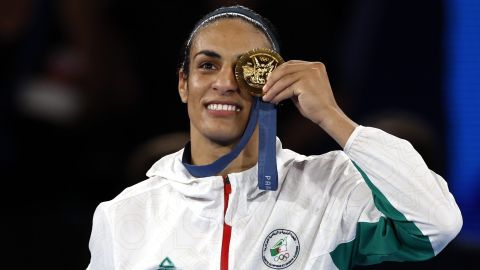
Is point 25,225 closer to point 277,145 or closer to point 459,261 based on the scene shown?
point 277,145

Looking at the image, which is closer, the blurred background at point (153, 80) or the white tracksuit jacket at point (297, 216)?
the white tracksuit jacket at point (297, 216)

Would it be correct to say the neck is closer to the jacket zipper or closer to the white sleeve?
the jacket zipper

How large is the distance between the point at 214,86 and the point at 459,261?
1.52 metres

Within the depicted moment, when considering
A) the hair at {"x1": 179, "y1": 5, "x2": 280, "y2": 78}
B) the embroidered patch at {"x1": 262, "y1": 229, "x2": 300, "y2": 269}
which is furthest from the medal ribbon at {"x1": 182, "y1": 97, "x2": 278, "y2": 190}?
the hair at {"x1": 179, "y1": 5, "x2": 280, "y2": 78}

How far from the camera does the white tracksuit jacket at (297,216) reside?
326cm

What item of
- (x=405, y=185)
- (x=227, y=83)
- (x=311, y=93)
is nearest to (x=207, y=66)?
(x=227, y=83)

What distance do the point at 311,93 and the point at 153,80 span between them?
7.42ft

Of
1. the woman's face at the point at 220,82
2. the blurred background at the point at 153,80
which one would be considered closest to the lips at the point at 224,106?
the woman's face at the point at 220,82

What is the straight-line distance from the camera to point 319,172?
3625 millimetres

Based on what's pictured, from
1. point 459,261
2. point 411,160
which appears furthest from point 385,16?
point 411,160

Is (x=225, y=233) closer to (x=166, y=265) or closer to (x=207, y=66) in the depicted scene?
(x=166, y=265)

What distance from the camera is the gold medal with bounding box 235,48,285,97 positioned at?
3465 millimetres

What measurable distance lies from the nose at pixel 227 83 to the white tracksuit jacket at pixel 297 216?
28 cm

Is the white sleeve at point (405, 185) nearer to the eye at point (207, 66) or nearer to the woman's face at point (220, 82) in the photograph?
the woman's face at point (220, 82)
